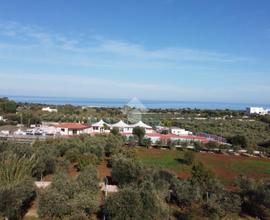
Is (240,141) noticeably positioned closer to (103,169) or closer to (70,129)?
(70,129)

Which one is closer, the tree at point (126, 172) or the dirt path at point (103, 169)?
the tree at point (126, 172)

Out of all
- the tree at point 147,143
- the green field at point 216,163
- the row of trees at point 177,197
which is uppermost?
the row of trees at point 177,197

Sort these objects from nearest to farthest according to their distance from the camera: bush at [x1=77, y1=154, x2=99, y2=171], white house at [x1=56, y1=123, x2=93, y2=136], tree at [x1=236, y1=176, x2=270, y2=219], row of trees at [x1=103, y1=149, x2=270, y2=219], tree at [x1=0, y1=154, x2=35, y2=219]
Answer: row of trees at [x1=103, y1=149, x2=270, y2=219] < tree at [x1=0, y1=154, x2=35, y2=219] < tree at [x1=236, y1=176, x2=270, y2=219] < bush at [x1=77, y1=154, x2=99, y2=171] < white house at [x1=56, y1=123, x2=93, y2=136]

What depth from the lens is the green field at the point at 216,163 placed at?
83.1 ft

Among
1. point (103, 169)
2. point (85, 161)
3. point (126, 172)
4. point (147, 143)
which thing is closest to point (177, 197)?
point (126, 172)

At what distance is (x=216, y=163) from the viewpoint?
2977 centimetres

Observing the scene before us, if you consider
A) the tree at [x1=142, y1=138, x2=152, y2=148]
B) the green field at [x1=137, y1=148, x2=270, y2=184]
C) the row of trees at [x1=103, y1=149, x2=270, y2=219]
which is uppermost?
the row of trees at [x1=103, y1=149, x2=270, y2=219]

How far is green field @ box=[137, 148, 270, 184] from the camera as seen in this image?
25328mm

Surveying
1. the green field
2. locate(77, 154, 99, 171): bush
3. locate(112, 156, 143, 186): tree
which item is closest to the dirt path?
locate(77, 154, 99, 171): bush

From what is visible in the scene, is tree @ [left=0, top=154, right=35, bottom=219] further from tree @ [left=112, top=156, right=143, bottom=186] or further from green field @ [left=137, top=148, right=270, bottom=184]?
green field @ [left=137, top=148, right=270, bottom=184]

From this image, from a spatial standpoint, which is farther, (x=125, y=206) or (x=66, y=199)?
(x=66, y=199)

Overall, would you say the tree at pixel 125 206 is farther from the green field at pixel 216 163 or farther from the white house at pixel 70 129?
the white house at pixel 70 129

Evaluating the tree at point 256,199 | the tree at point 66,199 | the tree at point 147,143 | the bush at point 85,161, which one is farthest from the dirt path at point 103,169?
the tree at point 147,143

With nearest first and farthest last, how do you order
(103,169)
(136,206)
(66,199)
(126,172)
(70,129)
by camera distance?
1. (136,206)
2. (66,199)
3. (126,172)
4. (103,169)
5. (70,129)
